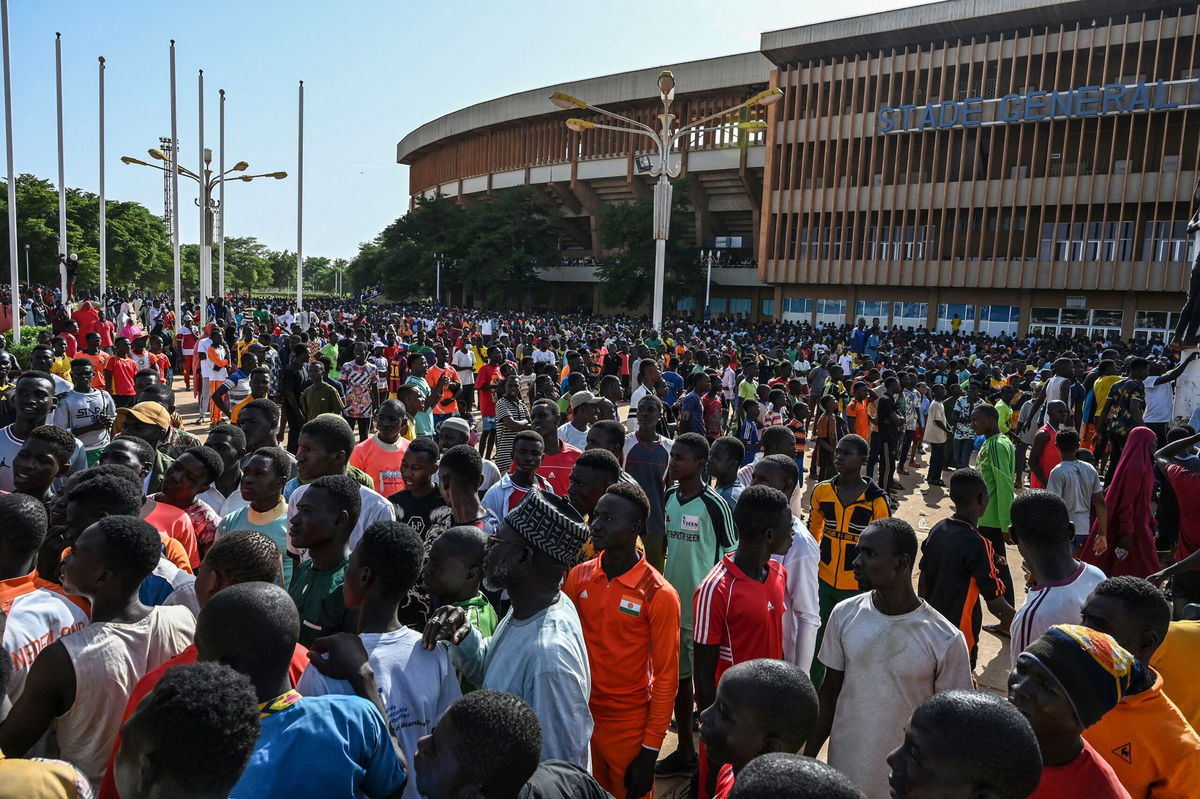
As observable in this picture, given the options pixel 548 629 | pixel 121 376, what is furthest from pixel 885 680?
pixel 121 376

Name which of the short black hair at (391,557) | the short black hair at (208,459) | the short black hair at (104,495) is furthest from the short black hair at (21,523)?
the short black hair at (391,557)

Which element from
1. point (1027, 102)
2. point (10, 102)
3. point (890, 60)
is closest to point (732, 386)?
point (10, 102)

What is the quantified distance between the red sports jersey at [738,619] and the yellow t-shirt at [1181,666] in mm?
1407

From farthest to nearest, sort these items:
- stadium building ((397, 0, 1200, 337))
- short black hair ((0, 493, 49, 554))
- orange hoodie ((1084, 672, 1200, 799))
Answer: stadium building ((397, 0, 1200, 337)), short black hair ((0, 493, 49, 554)), orange hoodie ((1084, 672, 1200, 799))

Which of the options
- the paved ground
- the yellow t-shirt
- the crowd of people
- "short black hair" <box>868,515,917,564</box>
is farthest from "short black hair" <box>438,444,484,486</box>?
the yellow t-shirt

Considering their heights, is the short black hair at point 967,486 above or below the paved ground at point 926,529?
above

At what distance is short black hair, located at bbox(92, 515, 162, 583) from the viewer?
2.81m

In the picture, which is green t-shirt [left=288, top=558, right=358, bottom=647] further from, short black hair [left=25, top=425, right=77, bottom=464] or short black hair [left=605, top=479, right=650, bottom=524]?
short black hair [left=25, top=425, right=77, bottom=464]

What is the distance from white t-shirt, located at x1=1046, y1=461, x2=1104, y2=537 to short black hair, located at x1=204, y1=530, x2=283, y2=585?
5.98 metres

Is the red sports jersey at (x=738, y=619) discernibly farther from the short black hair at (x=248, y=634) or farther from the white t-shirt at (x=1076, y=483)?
the white t-shirt at (x=1076, y=483)

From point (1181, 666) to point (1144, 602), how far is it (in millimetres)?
399

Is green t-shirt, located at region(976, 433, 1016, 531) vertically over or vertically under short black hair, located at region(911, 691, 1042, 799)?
under

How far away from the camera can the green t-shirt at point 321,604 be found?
10.7ft

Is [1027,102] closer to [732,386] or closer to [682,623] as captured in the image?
[732,386]
